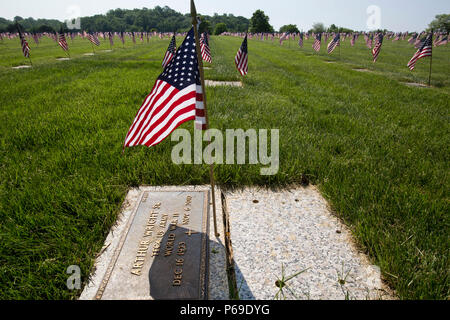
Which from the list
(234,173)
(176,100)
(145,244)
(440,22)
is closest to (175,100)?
(176,100)

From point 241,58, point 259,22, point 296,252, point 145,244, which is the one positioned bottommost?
point 296,252

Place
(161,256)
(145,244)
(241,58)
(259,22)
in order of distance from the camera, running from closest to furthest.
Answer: (161,256)
(145,244)
(241,58)
(259,22)

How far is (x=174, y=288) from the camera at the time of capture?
183 cm

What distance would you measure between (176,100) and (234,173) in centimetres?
150

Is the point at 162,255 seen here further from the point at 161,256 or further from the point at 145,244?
the point at 145,244

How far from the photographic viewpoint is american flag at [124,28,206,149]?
6.72 feet

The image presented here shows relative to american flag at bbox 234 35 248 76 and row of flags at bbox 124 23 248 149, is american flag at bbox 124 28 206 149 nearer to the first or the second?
row of flags at bbox 124 23 248 149

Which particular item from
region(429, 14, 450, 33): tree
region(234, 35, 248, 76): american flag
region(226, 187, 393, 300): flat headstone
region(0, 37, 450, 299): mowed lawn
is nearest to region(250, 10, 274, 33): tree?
region(429, 14, 450, 33): tree

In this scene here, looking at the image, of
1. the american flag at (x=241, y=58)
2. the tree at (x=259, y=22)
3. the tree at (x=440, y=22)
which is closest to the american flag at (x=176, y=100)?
the american flag at (x=241, y=58)

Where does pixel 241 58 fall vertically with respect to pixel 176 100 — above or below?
above

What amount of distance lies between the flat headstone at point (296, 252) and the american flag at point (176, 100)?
115cm

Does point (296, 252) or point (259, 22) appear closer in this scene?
point (296, 252)

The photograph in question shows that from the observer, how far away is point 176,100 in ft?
7.04

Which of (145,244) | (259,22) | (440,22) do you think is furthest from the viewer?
(259,22)
